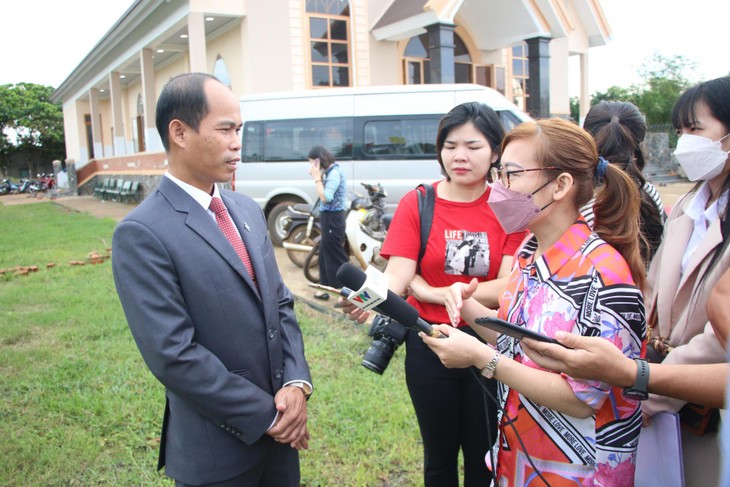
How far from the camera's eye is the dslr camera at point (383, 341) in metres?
2.07

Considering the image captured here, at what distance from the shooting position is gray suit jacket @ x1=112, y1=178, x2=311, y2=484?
1.59 metres

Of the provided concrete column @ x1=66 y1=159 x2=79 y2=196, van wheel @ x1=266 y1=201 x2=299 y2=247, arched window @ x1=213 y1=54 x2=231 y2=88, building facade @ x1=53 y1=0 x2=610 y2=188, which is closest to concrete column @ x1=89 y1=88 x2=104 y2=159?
concrete column @ x1=66 y1=159 x2=79 y2=196

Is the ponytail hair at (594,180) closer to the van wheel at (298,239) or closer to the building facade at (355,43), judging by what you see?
the van wheel at (298,239)

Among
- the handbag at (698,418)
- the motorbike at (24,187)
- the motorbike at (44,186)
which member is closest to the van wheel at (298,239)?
the handbag at (698,418)

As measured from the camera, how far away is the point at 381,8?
14.0 m

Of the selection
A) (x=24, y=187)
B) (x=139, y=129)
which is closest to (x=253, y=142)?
(x=139, y=129)

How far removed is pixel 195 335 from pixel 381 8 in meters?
13.8

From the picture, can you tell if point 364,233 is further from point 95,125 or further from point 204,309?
point 95,125

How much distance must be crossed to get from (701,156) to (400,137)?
7.19 meters

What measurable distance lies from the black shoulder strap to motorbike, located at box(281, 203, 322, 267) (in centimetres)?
528

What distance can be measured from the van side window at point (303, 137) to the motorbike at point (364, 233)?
1878mm

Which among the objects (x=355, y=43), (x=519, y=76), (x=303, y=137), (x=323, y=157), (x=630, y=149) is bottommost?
(x=630, y=149)

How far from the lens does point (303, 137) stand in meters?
9.31

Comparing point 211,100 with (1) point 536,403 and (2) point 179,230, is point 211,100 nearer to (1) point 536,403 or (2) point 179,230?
(2) point 179,230
